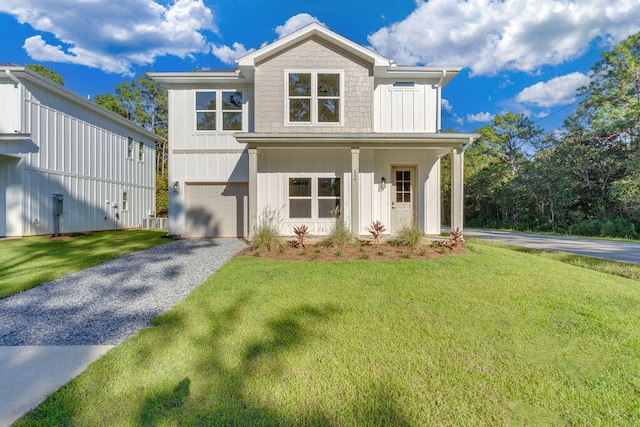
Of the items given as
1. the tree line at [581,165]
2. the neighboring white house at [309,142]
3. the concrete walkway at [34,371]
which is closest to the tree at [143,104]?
the neighboring white house at [309,142]

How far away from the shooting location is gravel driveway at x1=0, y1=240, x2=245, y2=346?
127 inches

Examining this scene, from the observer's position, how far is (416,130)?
1001cm

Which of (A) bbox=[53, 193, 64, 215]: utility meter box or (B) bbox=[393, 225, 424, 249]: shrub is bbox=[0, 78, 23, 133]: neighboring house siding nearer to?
(A) bbox=[53, 193, 64, 215]: utility meter box

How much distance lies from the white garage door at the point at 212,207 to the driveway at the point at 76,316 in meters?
3.68

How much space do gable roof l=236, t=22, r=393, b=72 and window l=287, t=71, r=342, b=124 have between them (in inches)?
33.9

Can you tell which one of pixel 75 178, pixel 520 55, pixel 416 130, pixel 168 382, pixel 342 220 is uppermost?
pixel 520 55

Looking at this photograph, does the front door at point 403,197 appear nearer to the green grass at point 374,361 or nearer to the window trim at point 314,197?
the window trim at point 314,197

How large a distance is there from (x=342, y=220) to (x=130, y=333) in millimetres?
7023

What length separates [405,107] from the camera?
396 inches

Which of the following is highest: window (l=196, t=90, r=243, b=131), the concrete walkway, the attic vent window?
the attic vent window

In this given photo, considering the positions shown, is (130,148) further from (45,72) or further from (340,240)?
(45,72)

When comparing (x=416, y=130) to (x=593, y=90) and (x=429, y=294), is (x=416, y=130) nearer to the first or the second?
(x=429, y=294)

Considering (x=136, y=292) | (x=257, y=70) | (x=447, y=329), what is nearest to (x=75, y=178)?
(x=257, y=70)

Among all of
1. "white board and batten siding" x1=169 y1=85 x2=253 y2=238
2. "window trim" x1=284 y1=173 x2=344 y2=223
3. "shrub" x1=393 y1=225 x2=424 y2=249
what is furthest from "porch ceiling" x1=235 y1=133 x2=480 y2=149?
"shrub" x1=393 y1=225 x2=424 y2=249
